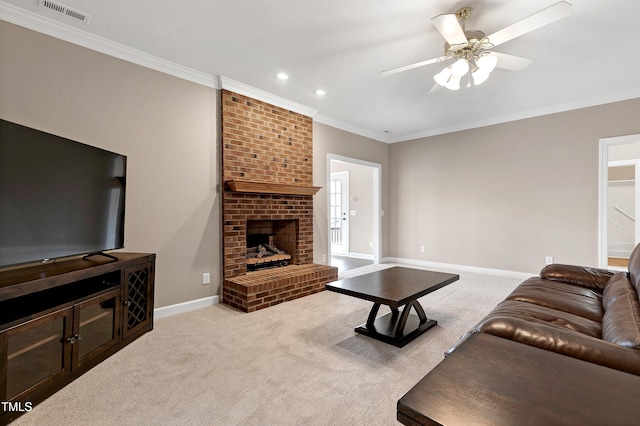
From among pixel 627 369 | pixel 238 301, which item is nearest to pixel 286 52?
pixel 238 301

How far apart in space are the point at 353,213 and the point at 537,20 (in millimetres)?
5318

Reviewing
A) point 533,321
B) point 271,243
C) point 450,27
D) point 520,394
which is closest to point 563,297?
point 533,321

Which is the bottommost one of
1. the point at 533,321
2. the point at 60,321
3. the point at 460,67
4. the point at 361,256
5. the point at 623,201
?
the point at 361,256

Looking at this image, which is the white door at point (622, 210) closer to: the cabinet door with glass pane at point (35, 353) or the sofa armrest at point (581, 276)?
the sofa armrest at point (581, 276)

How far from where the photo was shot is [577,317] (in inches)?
69.1

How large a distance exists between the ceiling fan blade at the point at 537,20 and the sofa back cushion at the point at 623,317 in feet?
5.30

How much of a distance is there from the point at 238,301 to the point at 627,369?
2978 millimetres

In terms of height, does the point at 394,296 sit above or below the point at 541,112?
below

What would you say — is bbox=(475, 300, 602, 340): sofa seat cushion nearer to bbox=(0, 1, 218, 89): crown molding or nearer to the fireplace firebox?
the fireplace firebox

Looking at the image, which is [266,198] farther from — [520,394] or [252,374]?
[520,394]

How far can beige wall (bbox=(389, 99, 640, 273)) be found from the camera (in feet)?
13.5

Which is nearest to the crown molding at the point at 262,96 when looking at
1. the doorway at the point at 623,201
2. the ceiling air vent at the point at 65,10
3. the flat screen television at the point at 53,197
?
the ceiling air vent at the point at 65,10

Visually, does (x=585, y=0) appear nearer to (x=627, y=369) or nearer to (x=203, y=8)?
(x=627, y=369)

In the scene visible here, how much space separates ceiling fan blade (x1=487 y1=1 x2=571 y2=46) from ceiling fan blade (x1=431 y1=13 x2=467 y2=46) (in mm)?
216
